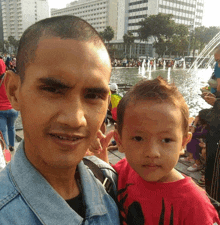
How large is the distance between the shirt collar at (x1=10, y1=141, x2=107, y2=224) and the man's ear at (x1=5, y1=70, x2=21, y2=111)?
213 mm

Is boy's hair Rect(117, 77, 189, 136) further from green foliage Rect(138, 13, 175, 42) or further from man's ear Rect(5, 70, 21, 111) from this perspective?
green foliage Rect(138, 13, 175, 42)

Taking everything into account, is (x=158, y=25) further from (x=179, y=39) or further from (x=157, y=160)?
(x=157, y=160)

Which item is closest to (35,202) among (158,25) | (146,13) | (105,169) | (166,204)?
(105,169)

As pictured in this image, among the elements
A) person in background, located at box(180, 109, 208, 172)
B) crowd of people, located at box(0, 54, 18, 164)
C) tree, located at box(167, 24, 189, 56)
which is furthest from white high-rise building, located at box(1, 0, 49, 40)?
person in background, located at box(180, 109, 208, 172)

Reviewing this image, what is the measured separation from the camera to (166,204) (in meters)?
1.31

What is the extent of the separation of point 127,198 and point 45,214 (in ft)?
2.01

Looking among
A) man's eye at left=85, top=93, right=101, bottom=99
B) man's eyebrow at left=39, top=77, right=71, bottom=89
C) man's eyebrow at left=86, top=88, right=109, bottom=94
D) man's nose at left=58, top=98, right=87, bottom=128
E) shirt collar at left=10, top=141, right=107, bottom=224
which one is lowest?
shirt collar at left=10, top=141, right=107, bottom=224

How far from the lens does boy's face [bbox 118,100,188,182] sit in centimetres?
133

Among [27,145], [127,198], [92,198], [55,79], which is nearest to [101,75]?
[55,79]

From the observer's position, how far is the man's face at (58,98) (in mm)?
929

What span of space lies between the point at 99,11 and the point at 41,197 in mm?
110615

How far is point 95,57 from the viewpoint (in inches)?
40.1

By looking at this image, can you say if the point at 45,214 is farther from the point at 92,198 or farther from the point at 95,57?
the point at 95,57

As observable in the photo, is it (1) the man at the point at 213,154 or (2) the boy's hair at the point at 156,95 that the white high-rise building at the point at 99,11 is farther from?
(2) the boy's hair at the point at 156,95
